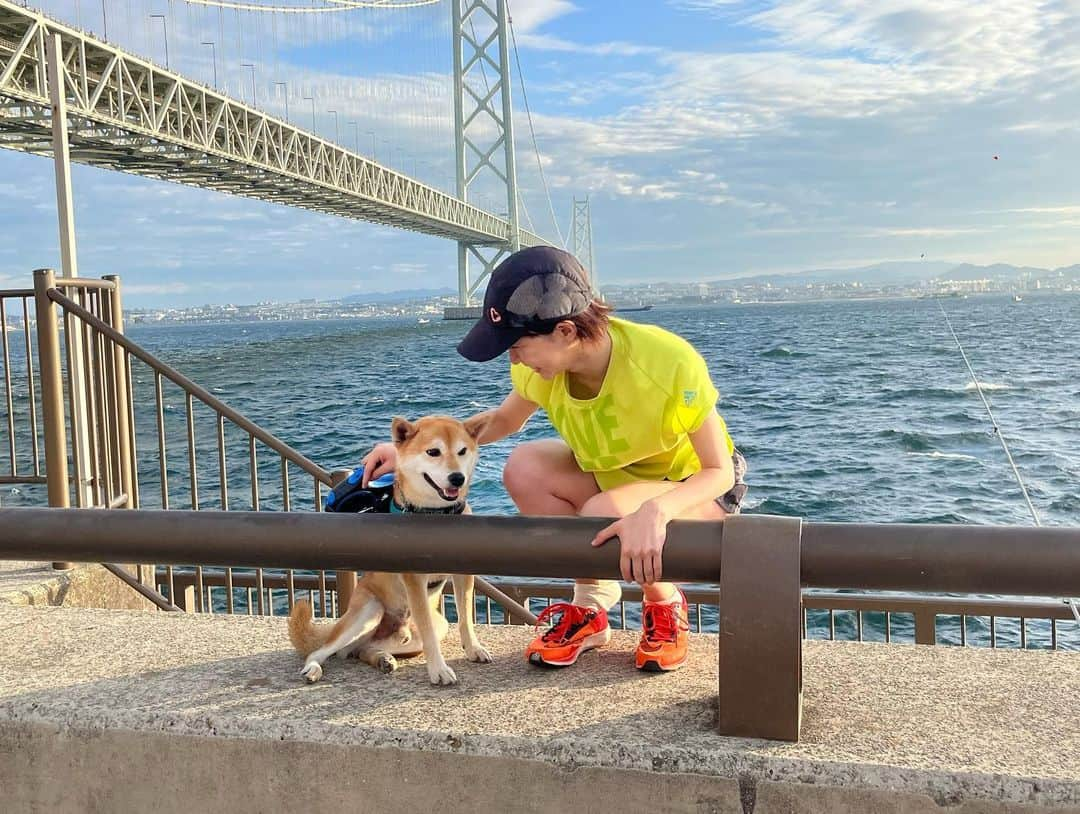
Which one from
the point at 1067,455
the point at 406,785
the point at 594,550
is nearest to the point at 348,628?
the point at 406,785

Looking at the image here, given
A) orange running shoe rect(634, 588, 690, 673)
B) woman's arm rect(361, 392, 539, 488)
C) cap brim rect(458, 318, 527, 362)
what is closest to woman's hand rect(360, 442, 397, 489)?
woman's arm rect(361, 392, 539, 488)

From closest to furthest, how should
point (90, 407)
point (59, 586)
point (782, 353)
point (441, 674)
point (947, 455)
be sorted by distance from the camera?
point (441, 674) < point (59, 586) < point (90, 407) < point (947, 455) < point (782, 353)

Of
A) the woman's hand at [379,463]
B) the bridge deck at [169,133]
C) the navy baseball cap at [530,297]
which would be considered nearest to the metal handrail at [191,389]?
the woman's hand at [379,463]

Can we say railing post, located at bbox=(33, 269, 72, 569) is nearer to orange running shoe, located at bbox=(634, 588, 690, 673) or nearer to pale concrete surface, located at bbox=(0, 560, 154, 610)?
pale concrete surface, located at bbox=(0, 560, 154, 610)

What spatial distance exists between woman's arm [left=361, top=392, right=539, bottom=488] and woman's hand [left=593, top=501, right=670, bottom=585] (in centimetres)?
65

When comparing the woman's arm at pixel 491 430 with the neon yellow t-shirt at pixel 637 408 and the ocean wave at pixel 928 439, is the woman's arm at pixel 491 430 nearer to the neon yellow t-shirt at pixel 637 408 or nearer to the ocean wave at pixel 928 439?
the neon yellow t-shirt at pixel 637 408

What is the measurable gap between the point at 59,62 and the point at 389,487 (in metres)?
10.4

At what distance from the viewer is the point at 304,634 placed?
2098 millimetres

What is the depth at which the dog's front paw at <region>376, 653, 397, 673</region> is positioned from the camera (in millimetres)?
2057

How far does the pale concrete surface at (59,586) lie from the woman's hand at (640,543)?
2.22 metres

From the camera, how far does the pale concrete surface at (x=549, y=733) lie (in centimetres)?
154

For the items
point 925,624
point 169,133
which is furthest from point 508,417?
point 169,133

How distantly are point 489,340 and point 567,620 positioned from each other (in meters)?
0.61

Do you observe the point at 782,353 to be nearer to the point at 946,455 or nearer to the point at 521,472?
the point at 946,455
